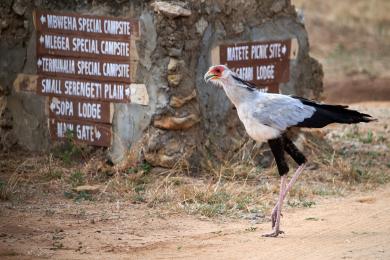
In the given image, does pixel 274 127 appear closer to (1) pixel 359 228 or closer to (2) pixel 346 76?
(1) pixel 359 228

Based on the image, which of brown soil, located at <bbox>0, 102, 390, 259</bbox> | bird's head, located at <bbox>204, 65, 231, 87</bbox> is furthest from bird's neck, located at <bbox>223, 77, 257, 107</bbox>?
brown soil, located at <bbox>0, 102, 390, 259</bbox>

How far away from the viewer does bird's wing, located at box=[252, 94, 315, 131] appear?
26.2ft

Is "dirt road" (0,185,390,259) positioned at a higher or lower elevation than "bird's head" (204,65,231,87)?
lower

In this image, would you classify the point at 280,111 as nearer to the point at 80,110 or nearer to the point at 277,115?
the point at 277,115

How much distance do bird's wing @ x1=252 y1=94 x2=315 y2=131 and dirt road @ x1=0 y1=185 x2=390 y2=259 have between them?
947 mm

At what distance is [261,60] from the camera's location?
35.4 ft

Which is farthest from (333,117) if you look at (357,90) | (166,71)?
(357,90)

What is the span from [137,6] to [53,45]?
1.17m

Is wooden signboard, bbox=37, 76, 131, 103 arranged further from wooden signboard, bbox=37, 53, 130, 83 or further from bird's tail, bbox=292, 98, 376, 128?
bird's tail, bbox=292, 98, 376, 128

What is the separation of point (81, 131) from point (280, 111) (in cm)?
317

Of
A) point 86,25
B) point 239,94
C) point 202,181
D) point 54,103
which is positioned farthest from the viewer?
point 54,103

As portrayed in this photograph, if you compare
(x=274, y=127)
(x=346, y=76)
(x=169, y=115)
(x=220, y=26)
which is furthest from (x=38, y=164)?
A: (x=346, y=76)

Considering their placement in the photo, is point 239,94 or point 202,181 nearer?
point 239,94

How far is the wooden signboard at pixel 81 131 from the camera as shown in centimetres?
1035
